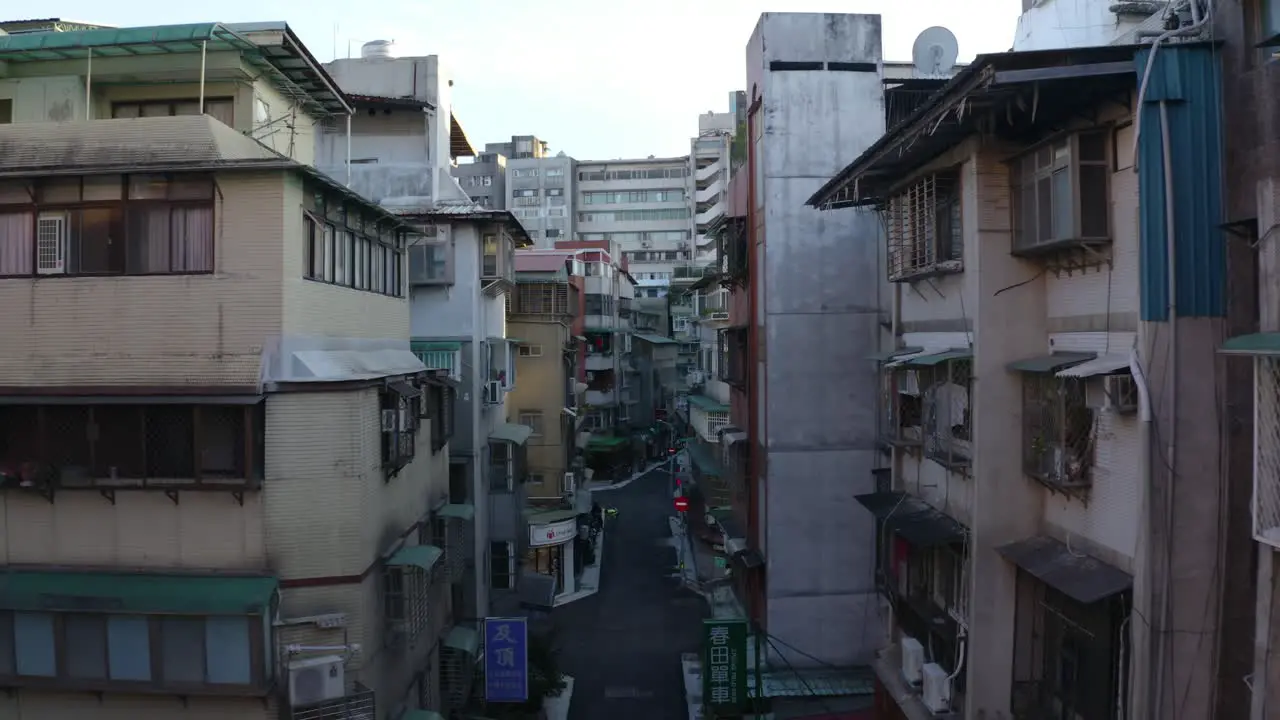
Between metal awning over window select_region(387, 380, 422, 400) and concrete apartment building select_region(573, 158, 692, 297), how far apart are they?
79281 mm

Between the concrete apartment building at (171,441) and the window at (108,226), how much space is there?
31 millimetres

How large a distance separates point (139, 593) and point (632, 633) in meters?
21.6

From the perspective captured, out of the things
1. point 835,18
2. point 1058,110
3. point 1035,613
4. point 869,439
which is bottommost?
point 1035,613

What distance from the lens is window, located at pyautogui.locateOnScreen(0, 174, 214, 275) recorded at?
14.5 m

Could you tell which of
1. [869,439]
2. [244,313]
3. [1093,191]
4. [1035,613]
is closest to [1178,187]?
[1093,191]

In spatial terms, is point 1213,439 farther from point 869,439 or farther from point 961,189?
point 869,439

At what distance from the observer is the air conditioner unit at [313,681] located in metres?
14.3

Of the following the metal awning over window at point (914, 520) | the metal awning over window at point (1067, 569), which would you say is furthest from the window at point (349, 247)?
the metal awning over window at point (1067, 569)

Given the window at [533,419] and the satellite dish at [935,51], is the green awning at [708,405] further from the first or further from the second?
the satellite dish at [935,51]

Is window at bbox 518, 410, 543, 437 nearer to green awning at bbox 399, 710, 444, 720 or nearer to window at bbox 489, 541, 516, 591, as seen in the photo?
window at bbox 489, 541, 516, 591

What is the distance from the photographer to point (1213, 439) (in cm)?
975

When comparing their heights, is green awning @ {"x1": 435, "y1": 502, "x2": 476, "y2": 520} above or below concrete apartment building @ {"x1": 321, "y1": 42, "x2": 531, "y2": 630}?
below

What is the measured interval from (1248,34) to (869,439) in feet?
52.5

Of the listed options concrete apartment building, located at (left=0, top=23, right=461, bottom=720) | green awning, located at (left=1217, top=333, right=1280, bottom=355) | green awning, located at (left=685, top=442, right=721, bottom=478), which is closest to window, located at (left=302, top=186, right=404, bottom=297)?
concrete apartment building, located at (left=0, top=23, right=461, bottom=720)
